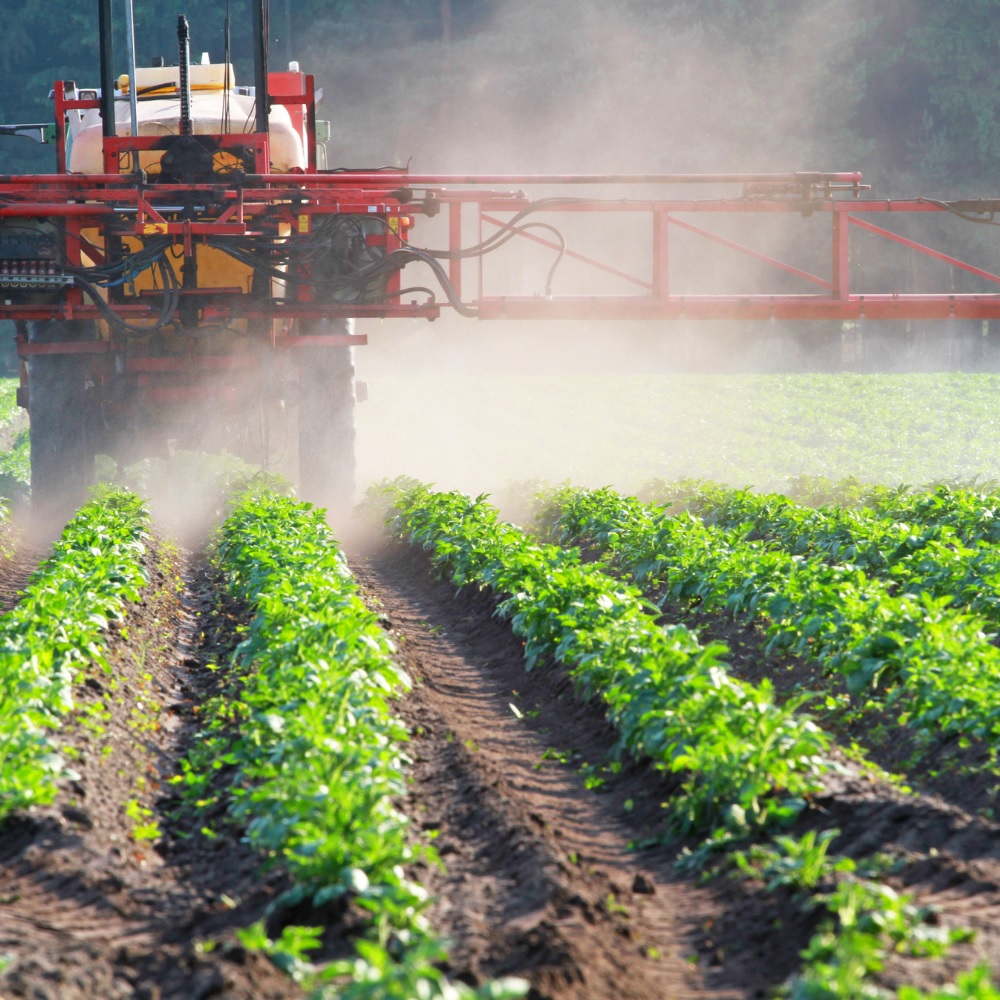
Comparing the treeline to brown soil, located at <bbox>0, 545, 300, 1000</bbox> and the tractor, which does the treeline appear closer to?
the tractor

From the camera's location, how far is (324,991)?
9.80 feet

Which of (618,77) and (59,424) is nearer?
(59,424)

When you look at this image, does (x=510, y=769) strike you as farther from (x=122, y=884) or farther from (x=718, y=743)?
(x=122, y=884)

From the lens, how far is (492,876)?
14.1ft

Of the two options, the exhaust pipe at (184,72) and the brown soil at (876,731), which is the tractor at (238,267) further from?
the brown soil at (876,731)

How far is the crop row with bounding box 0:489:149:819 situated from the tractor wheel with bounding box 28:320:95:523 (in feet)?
10.1

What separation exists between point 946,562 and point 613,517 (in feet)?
10.9

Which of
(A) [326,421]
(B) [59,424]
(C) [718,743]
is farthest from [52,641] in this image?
(B) [59,424]

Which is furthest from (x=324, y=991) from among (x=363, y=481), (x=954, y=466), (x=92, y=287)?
(x=954, y=466)

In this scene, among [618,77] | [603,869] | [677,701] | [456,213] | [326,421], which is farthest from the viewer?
[618,77]

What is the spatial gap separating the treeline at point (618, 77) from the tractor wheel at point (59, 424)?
106ft

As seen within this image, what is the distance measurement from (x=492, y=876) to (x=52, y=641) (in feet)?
8.84

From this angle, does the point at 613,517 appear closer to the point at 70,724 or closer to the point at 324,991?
the point at 70,724

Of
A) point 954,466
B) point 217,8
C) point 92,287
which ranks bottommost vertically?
Result: point 954,466
